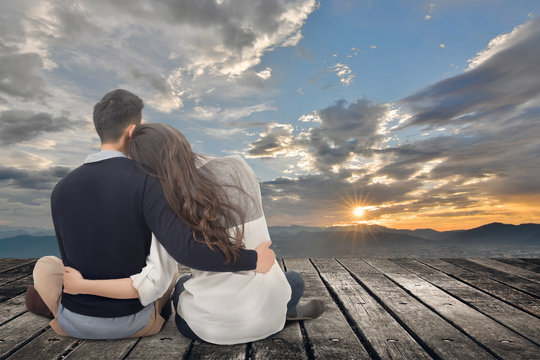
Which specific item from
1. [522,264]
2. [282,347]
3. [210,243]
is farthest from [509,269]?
[210,243]

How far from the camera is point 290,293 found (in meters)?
1.96

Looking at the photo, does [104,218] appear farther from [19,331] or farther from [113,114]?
[19,331]

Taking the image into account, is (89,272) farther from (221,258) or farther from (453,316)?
(453,316)

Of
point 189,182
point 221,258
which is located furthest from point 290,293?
point 189,182

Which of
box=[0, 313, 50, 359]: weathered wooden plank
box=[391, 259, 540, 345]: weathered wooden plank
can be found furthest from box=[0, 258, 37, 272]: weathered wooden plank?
box=[391, 259, 540, 345]: weathered wooden plank

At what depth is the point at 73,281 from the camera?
1770 millimetres

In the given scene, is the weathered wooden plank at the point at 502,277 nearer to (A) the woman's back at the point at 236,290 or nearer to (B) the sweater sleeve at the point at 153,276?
(A) the woman's back at the point at 236,290

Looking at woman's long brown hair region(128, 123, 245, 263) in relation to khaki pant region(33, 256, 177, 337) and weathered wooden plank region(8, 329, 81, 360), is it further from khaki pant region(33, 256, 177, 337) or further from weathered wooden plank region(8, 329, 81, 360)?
weathered wooden plank region(8, 329, 81, 360)

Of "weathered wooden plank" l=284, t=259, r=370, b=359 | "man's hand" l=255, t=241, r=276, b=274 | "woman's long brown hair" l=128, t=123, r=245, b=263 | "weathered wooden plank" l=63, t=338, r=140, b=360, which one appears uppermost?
"woman's long brown hair" l=128, t=123, r=245, b=263

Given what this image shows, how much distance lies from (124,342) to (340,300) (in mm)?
1510

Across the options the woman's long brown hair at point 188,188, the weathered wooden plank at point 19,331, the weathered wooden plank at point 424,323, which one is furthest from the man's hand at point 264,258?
the weathered wooden plank at point 19,331

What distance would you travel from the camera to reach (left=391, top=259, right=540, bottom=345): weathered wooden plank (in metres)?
2.19

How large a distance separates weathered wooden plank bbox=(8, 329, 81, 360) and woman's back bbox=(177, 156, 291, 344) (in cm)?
67

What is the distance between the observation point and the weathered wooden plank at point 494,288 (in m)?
2.65
